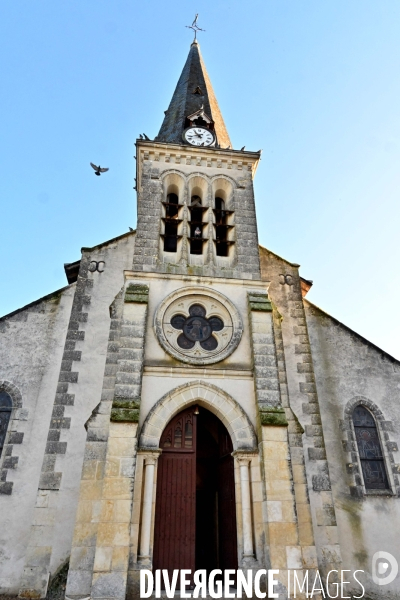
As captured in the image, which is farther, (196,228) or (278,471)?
(196,228)

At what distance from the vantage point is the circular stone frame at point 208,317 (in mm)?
9102

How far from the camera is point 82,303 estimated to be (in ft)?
36.0

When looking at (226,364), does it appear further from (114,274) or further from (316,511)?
(114,274)

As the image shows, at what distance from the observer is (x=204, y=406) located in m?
8.73

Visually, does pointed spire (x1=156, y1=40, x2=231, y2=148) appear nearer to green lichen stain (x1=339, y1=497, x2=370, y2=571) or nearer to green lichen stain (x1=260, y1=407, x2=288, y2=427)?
green lichen stain (x1=260, y1=407, x2=288, y2=427)

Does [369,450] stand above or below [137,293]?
below

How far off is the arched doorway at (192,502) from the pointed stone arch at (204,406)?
1.46ft

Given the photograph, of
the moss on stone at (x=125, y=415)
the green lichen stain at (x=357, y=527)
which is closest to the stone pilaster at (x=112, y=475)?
the moss on stone at (x=125, y=415)

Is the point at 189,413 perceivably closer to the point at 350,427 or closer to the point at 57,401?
the point at 57,401


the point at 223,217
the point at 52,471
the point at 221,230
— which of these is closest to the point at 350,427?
the point at 221,230

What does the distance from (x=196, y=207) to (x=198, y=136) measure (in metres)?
3.13

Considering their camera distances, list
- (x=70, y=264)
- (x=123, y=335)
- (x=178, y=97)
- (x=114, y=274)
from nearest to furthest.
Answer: (x=123, y=335) → (x=114, y=274) → (x=70, y=264) → (x=178, y=97)

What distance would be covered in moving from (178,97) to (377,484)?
14.2 metres

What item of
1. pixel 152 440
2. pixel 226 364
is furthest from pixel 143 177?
pixel 152 440
